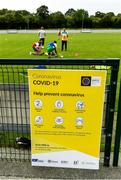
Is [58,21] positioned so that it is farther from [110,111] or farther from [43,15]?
[110,111]

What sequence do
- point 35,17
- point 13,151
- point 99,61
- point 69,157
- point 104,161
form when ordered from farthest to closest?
1. point 35,17
2. point 13,151
3. point 104,161
4. point 69,157
5. point 99,61

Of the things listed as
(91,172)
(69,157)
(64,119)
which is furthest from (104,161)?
(64,119)

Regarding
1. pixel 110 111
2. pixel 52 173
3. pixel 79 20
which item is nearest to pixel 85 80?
pixel 110 111

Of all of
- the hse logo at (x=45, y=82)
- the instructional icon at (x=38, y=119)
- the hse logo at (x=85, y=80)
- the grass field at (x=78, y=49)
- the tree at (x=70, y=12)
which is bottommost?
the grass field at (x=78, y=49)

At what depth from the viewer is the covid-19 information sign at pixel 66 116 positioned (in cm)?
391

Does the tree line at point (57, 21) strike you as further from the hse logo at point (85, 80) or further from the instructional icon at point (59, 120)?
the hse logo at point (85, 80)

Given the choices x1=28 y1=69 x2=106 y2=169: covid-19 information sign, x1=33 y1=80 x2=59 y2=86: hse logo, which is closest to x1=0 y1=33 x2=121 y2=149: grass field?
x1=28 y1=69 x2=106 y2=169: covid-19 information sign

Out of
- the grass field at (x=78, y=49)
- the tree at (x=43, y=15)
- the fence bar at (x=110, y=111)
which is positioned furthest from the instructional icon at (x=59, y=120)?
the tree at (x=43, y=15)

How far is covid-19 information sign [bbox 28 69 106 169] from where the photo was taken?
3910mm

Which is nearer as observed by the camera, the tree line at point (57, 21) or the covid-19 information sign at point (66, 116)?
the covid-19 information sign at point (66, 116)

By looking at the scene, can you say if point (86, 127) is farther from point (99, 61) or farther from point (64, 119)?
point (99, 61)

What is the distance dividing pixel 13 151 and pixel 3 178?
25.3 inches

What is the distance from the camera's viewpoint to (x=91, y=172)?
14.9ft

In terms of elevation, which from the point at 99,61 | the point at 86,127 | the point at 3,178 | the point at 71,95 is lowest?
the point at 3,178
